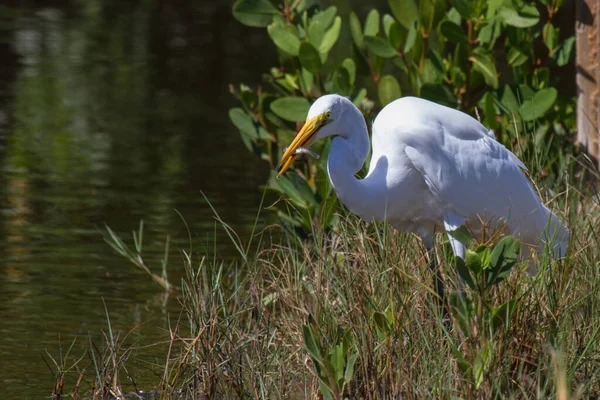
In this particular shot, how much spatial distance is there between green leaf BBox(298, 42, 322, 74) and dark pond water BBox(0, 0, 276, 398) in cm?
119

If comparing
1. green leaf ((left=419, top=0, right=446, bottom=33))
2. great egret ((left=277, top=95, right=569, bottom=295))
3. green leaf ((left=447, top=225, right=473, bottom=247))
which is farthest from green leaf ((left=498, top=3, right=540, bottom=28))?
green leaf ((left=447, top=225, right=473, bottom=247))

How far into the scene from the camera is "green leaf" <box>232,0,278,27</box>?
17.5 feet

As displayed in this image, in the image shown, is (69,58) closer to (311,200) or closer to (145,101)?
(145,101)

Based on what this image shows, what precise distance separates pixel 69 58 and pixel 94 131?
11.2 ft

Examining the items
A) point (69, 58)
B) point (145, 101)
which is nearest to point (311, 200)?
point (145, 101)

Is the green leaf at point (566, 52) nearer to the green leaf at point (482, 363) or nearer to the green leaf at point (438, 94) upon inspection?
the green leaf at point (438, 94)

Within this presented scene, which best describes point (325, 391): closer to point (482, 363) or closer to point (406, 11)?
point (482, 363)

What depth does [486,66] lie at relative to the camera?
532 centimetres

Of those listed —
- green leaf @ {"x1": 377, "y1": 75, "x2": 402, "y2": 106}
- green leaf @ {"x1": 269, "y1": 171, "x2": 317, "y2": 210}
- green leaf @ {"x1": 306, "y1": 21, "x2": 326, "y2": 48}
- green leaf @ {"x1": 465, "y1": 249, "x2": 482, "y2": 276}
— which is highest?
green leaf @ {"x1": 465, "y1": 249, "x2": 482, "y2": 276}

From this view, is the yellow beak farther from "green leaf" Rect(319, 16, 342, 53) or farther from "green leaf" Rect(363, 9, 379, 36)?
"green leaf" Rect(363, 9, 379, 36)

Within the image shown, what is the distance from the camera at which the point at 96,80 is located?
36.6ft

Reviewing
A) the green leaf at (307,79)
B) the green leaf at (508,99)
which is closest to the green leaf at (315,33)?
the green leaf at (307,79)

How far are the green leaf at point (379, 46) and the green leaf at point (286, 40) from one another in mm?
306

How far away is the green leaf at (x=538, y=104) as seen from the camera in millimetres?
5250
